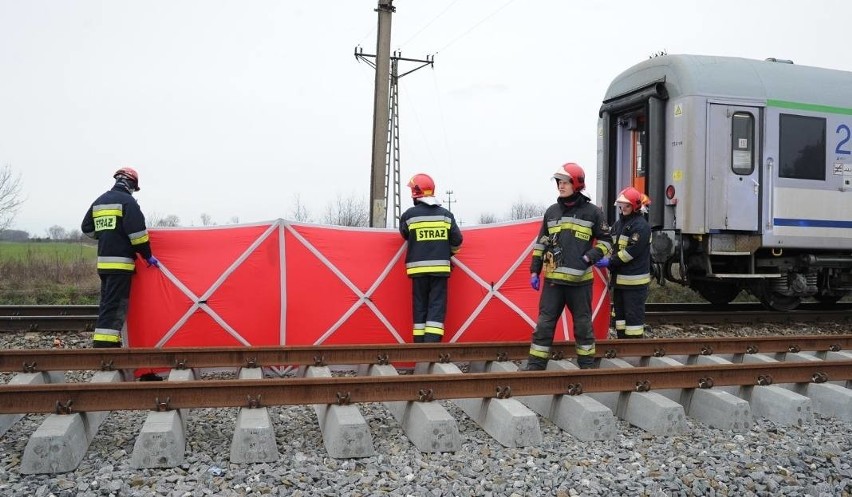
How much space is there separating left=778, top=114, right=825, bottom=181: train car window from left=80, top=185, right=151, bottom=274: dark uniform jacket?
308 inches

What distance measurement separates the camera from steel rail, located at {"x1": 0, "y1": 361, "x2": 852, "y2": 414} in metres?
4.03

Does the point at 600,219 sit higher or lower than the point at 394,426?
higher

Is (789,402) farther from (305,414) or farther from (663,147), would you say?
(663,147)

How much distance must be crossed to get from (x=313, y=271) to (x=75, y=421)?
3.03 metres

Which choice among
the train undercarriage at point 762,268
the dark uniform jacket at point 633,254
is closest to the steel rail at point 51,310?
the dark uniform jacket at point 633,254

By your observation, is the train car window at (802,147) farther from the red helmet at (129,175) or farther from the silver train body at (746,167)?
the red helmet at (129,175)

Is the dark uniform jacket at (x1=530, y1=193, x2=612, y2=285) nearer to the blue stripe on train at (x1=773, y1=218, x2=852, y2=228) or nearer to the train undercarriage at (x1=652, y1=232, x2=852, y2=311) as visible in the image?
the train undercarriage at (x1=652, y1=232, x2=852, y2=311)

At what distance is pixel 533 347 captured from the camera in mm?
5867

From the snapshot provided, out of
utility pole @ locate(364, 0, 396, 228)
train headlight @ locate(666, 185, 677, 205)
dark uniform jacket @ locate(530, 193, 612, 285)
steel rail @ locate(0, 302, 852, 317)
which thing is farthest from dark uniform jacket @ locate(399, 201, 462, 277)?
utility pole @ locate(364, 0, 396, 228)

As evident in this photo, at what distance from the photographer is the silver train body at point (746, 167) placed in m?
8.76

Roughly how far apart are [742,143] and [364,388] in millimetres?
6695

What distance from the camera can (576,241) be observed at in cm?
586

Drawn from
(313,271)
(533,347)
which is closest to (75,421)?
(313,271)

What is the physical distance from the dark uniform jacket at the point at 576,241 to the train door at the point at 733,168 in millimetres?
3526
